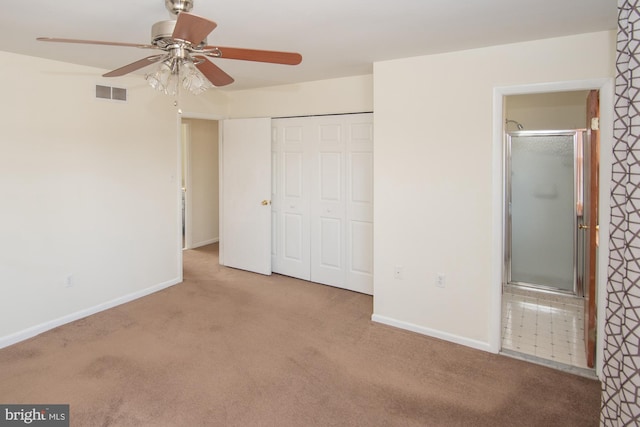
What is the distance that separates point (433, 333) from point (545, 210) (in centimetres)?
221

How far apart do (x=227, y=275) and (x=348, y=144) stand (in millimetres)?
2187

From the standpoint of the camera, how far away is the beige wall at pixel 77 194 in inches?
119

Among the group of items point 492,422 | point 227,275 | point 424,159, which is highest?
point 424,159

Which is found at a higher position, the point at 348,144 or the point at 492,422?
the point at 348,144

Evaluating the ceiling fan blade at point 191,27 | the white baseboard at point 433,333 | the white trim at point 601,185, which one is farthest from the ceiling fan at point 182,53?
the white baseboard at point 433,333

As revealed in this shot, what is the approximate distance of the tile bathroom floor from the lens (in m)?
2.94

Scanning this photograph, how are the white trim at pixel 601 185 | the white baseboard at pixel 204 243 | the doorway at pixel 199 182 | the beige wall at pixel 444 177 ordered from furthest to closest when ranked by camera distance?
1. the white baseboard at pixel 204 243
2. the doorway at pixel 199 182
3. the beige wall at pixel 444 177
4. the white trim at pixel 601 185

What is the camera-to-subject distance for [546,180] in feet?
14.2

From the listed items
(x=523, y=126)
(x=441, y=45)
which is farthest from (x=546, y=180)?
(x=441, y=45)

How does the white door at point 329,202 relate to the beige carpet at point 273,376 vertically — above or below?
above

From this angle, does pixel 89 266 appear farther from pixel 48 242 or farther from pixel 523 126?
pixel 523 126

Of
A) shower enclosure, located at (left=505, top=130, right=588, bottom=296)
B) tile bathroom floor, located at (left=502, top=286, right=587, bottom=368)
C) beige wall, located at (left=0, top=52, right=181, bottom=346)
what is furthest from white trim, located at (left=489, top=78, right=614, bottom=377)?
beige wall, located at (left=0, top=52, right=181, bottom=346)

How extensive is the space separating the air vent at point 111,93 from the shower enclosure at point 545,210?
4101 mm

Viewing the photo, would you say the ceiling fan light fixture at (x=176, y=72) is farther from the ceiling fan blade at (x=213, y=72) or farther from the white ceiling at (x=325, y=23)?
A: the white ceiling at (x=325, y=23)
